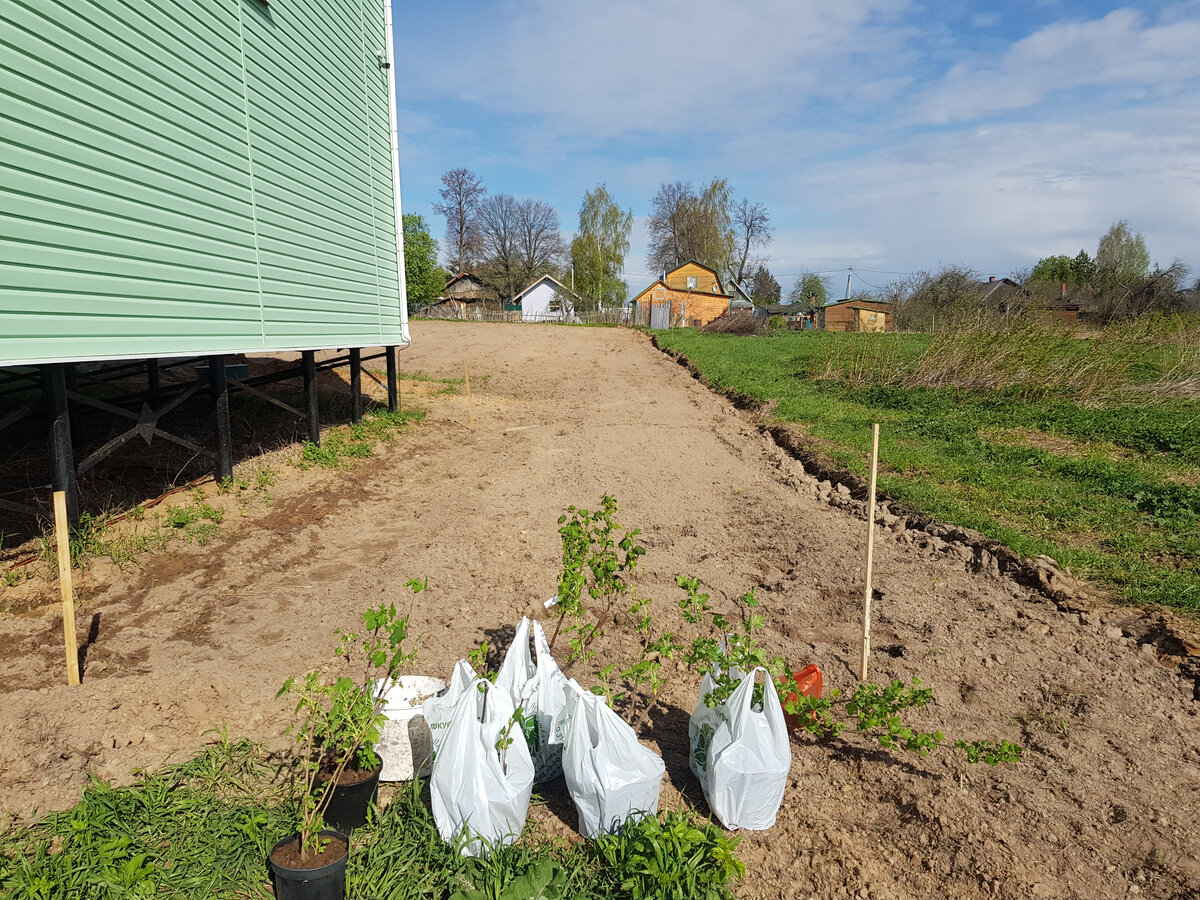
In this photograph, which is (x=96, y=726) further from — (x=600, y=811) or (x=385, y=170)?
(x=385, y=170)

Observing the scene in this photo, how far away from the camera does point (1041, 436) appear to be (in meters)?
9.48

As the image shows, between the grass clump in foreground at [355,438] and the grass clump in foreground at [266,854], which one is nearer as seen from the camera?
the grass clump in foreground at [266,854]

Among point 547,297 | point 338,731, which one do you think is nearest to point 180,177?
point 338,731

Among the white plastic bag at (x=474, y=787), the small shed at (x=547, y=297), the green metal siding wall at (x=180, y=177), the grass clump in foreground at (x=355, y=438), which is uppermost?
the small shed at (x=547, y=297)

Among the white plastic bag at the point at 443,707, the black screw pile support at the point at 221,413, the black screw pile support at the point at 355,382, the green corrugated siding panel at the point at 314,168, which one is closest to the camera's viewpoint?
the white plastic bag at the point at 443,707

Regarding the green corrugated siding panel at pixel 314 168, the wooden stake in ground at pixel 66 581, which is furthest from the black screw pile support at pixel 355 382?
the wooden stake in ground at pixel 66 581

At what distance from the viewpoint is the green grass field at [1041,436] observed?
5.57 metres

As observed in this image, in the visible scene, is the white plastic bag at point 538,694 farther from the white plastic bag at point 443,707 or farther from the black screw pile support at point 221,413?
the black screw pile support at point 221,413

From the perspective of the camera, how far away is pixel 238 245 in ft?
22.3

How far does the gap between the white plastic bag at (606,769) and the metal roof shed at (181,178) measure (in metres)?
4.25

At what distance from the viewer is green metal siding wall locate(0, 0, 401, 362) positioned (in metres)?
4.33

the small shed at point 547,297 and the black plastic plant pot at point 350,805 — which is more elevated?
the small shed at point 547,297

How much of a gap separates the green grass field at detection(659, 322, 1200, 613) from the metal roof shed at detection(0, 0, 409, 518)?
7.17 m

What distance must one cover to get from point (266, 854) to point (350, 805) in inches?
12.4
